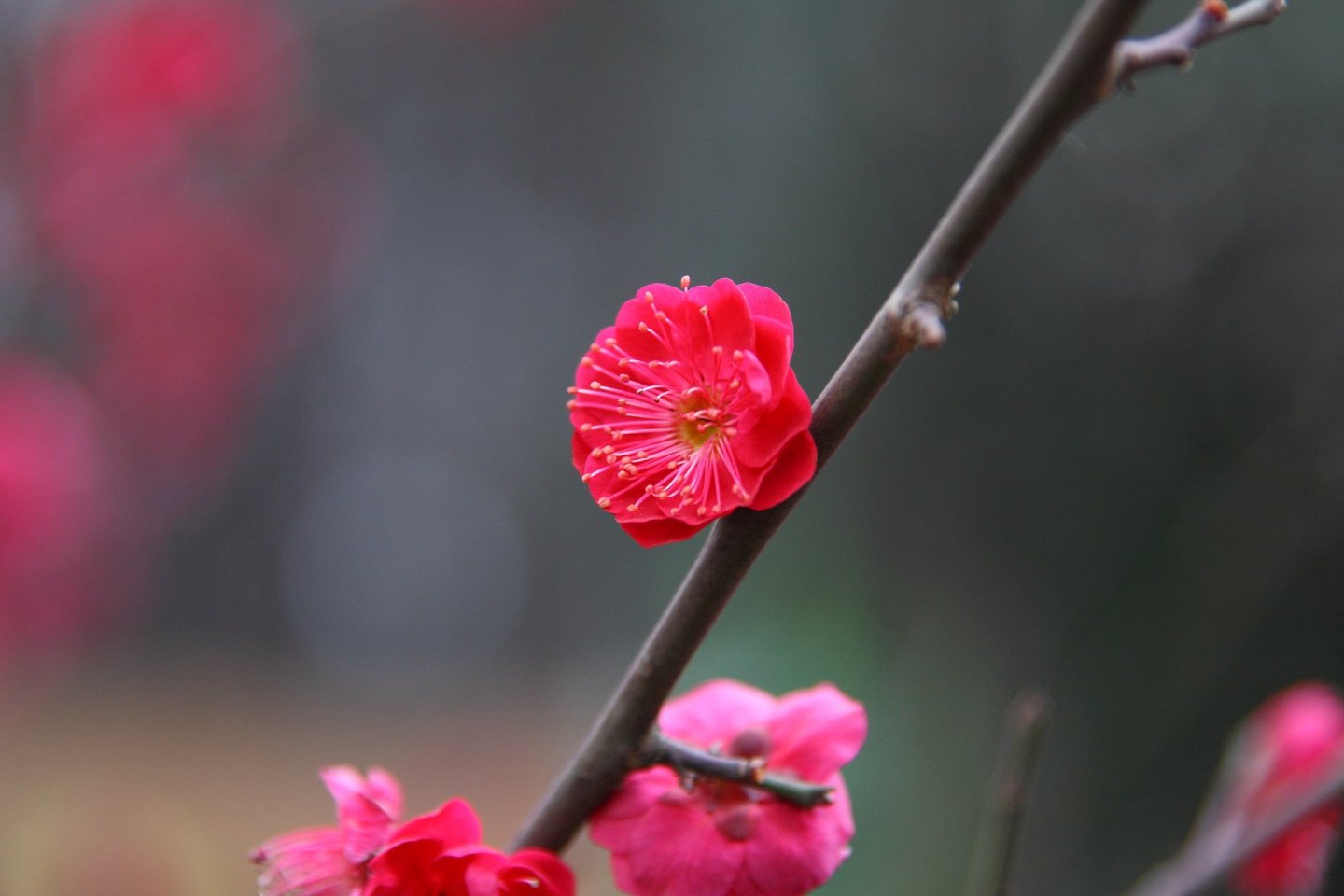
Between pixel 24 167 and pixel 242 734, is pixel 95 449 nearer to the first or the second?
pixel 24 167

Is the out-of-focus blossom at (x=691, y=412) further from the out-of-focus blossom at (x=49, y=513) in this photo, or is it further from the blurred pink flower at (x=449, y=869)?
the out-of-focus blossom at (x=49, y=513)

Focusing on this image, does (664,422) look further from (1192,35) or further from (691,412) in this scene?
(1192,35)

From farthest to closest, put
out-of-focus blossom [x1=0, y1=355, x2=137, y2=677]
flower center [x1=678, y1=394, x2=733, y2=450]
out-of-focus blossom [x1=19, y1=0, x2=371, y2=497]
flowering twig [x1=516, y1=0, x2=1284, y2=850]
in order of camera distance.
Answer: out-of-focus blossom [x1=19, y1=0, x2=371, y2=497]
out-of-focus blossom [x1=0, y1=355, x2=137, y2=677]
flower center [x1=678, y1=394, x2=733, y2=450]
flowering twig [x1=516, y1=0, x2=1284, y2=850]

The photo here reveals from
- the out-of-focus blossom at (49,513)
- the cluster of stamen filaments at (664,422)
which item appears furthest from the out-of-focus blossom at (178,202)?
the cluster of stamen filaments at (664,422)

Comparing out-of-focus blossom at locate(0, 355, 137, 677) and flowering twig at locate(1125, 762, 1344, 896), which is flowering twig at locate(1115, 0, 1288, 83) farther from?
out-of-focus blossom at locate(0, 355, 137, 677)

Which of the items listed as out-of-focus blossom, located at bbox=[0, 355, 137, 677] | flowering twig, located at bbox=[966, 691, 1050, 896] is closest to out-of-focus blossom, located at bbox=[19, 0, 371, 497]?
out-of-focus blossom, located at bbox=[0, 355, 137, 677]

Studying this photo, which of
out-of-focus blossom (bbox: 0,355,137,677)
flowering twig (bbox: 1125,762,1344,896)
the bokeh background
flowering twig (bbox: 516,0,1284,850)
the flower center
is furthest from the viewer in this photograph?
the bokeh background

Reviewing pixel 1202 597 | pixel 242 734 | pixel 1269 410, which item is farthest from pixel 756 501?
pixel 242 734
